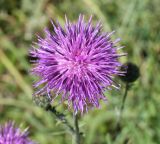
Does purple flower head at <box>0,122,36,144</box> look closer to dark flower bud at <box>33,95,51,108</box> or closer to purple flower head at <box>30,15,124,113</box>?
dark flower bud at <box>33,95,51,108</box>

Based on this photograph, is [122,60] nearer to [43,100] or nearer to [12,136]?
[43,100]

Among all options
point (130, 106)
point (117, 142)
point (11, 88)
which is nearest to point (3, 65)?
point (11, 88)

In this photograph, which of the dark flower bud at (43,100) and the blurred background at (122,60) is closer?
the dark flower bud at (43,100)

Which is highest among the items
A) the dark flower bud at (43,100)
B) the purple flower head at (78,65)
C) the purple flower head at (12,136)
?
the purple flower head at (78,65)

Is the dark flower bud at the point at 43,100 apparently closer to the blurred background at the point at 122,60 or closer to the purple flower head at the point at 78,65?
the purple flower head at the point at 78,65

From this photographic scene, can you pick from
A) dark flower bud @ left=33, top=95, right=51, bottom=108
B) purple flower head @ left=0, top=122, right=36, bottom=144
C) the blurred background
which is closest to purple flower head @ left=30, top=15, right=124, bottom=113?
dark flower bud @ left=33, top=95, right=51, bottom=108

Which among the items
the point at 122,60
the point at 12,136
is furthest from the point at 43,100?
the point at 122,60

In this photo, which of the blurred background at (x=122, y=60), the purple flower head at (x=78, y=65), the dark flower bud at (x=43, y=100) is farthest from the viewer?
the blurred background at (x=122, y=60)

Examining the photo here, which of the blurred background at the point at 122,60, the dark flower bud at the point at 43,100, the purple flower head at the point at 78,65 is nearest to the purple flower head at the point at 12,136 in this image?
the dark flower bud at the point at 43,100

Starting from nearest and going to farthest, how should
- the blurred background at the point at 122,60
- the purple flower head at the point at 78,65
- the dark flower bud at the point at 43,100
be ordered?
the purple flower head at the point at 78,65 → the dark flower bud at the point at 43,100 → the blurred background at the point at 122,60
